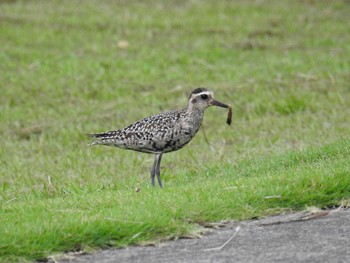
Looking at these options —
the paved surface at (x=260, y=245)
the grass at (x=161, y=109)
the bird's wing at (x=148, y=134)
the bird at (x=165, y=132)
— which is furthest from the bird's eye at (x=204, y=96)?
the paved surface at (x=260, y=245)

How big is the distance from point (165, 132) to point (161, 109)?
5583 millimetres

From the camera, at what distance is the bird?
9.10 metres

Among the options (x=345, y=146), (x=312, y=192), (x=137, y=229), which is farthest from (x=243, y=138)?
(x=137, y=229)

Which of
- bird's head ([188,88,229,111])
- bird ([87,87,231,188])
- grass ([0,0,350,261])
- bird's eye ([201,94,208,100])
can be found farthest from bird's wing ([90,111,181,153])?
grass ([0,0,350,261])

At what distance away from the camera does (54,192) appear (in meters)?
9.42

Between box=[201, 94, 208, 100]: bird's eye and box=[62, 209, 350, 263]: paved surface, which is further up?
box=[201, 94, 208, 100]: bird's eye

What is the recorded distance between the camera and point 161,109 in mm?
14648

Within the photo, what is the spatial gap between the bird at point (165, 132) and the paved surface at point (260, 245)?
1848mm

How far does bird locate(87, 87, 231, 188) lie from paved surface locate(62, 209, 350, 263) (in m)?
1.85

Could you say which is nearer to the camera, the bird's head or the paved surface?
the paved surface

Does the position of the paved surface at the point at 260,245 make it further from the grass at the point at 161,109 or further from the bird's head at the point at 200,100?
the bird's head at the point at 200,100

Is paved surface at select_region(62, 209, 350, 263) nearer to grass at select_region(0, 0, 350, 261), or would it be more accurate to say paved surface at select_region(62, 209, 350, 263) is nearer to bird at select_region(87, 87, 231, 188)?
grass at select_region(0, 0, 350, 261)

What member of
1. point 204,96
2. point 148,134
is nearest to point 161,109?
point 204,96

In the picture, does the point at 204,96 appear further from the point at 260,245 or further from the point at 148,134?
the point at 260,245
